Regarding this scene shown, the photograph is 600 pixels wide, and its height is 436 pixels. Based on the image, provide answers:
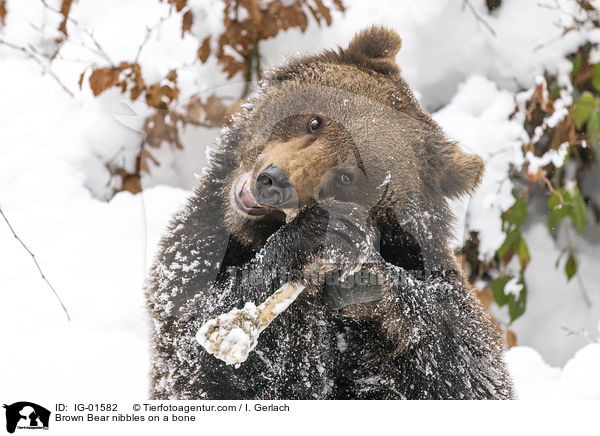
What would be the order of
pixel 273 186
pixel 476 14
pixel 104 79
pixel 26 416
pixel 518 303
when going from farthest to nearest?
pixel 518 303 < pixel 104 79 < pixel 476 14 < pixel 26 416 < pixel 273 186

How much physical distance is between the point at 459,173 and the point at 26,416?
1.08 m

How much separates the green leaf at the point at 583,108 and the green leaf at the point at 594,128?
1 cm

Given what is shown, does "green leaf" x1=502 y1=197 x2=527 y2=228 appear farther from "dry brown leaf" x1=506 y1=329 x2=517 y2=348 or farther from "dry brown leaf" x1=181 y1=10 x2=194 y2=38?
"dry brown leaf" x1=181 y1=10 x2=194 y2=38

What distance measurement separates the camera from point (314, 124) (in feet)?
3.81

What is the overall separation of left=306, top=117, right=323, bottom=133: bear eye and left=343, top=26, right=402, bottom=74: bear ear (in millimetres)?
190

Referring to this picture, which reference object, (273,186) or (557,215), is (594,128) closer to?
(557,215)

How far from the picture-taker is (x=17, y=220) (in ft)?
5.21

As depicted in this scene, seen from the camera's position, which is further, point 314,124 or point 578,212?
point 578,212

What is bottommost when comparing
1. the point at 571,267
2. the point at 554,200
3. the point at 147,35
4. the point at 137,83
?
the point at 571,267

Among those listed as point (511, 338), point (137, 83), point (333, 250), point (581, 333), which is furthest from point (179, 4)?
point (581, 333)

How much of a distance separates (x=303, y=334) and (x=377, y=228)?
28cm

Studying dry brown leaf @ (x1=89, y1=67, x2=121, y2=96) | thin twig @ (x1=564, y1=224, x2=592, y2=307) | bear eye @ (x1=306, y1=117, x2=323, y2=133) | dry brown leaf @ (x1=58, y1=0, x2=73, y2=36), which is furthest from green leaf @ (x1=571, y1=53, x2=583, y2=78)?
dry brown leaf @ (x1=58, y1=0, x2=73, y2=36)

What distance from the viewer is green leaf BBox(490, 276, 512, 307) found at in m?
1.69

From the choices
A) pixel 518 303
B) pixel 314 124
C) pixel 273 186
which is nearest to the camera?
pixel 273 186
